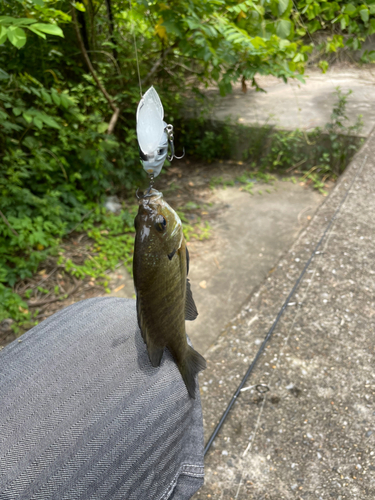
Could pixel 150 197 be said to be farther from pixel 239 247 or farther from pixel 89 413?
pixel 239 247

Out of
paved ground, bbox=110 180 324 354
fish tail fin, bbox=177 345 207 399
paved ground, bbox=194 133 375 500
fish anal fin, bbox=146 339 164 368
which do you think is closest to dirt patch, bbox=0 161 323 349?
paved ground, bbox=110 180 324 354

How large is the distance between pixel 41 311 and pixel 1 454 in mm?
2443

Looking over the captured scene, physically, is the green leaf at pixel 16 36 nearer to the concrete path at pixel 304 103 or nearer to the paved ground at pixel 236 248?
the paved ground at pixel 236 248

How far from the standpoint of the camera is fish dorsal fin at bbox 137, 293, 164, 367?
0.97 meters

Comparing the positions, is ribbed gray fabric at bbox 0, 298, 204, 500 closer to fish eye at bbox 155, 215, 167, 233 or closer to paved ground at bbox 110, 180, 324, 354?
fish eye at bbox 155, 215, 167, 233

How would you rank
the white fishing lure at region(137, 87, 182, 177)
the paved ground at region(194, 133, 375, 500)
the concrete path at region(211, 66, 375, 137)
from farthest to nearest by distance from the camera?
the concrete path at region(211, 66, 375, 137)
the paved ground at region(194, 133, 375, 500)
the white fishing lure at region(137, 87, 182, 177)

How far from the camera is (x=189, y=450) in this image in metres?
1.42

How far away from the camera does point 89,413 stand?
3.40 ft

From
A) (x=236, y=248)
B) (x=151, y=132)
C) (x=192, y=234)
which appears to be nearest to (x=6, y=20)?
(x=151, y=132)

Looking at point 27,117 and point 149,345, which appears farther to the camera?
point 27,117

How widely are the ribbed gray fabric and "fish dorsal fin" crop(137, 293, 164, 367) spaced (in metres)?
0.09

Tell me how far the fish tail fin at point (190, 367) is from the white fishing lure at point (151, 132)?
0.66m

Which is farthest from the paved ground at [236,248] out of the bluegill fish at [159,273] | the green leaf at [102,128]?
the bluegill fish at [159,273]

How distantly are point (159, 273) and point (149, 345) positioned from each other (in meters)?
0.25
